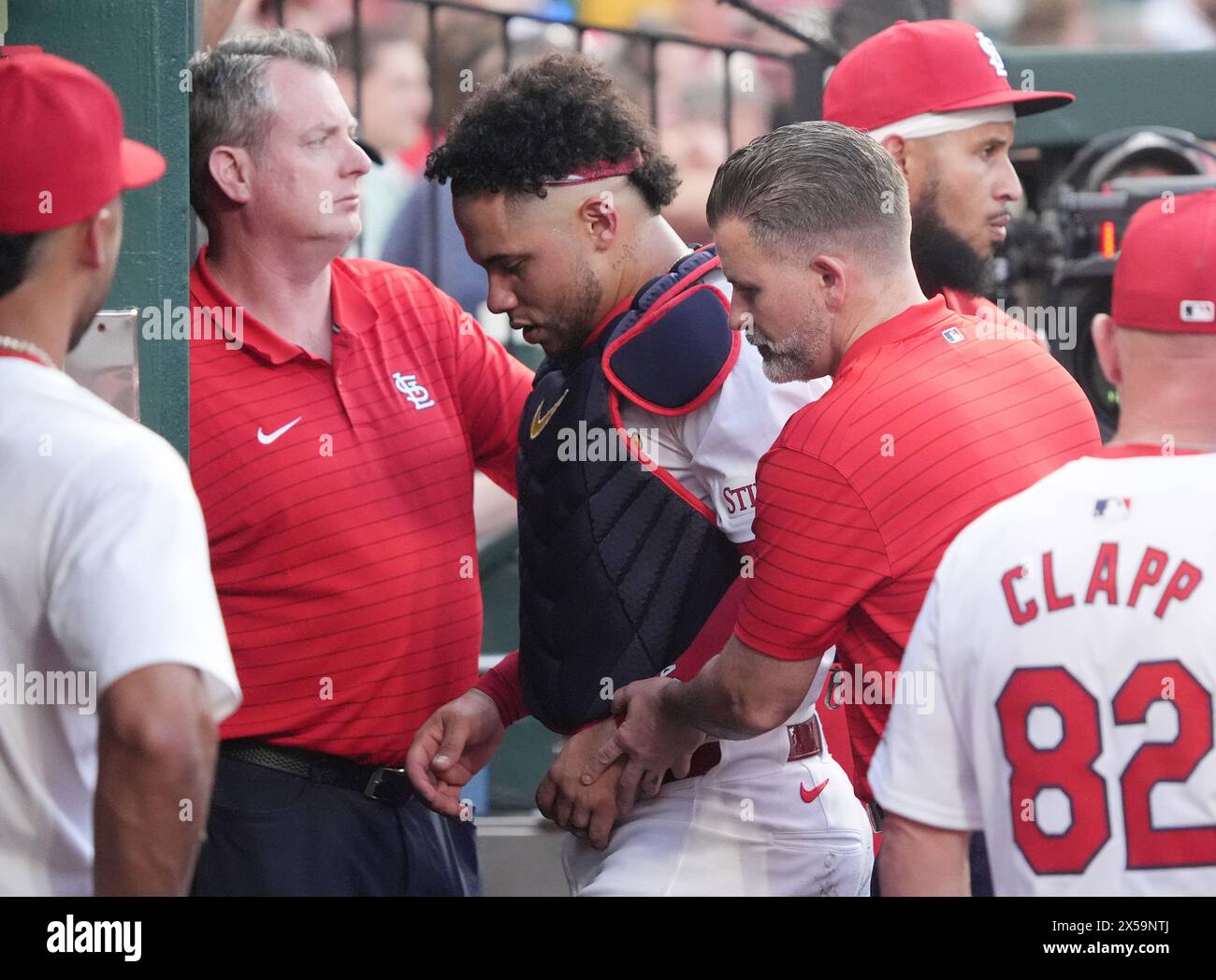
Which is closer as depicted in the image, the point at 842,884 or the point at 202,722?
the point at 202,722

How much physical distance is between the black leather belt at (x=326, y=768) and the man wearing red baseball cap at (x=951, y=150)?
150 cm

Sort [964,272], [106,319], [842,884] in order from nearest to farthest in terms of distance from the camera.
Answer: [106,319] < [842,884] < [964,272]

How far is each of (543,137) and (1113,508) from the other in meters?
1.35

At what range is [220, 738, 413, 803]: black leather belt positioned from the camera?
117 inches

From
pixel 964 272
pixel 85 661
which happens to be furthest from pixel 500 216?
pixel 85 661

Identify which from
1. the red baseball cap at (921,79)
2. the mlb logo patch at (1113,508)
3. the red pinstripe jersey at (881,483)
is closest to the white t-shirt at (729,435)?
the red pinstripe jersey at (881,483)

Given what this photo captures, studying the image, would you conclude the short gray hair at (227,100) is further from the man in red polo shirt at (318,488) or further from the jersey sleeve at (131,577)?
the jersey sleeve at (131,577)

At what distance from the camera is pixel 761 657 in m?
2.38

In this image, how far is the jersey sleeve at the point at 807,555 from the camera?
228cm

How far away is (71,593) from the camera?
1833 mm

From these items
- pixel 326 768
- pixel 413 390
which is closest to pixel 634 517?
pixel 413 390

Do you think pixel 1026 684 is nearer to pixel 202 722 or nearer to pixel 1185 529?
pixel 1185 529

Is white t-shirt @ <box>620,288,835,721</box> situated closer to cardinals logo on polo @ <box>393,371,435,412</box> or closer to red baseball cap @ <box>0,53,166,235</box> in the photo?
cardinals logo on polo @ <box>393,371,435,412</box>

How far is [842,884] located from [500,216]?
1332 mm
